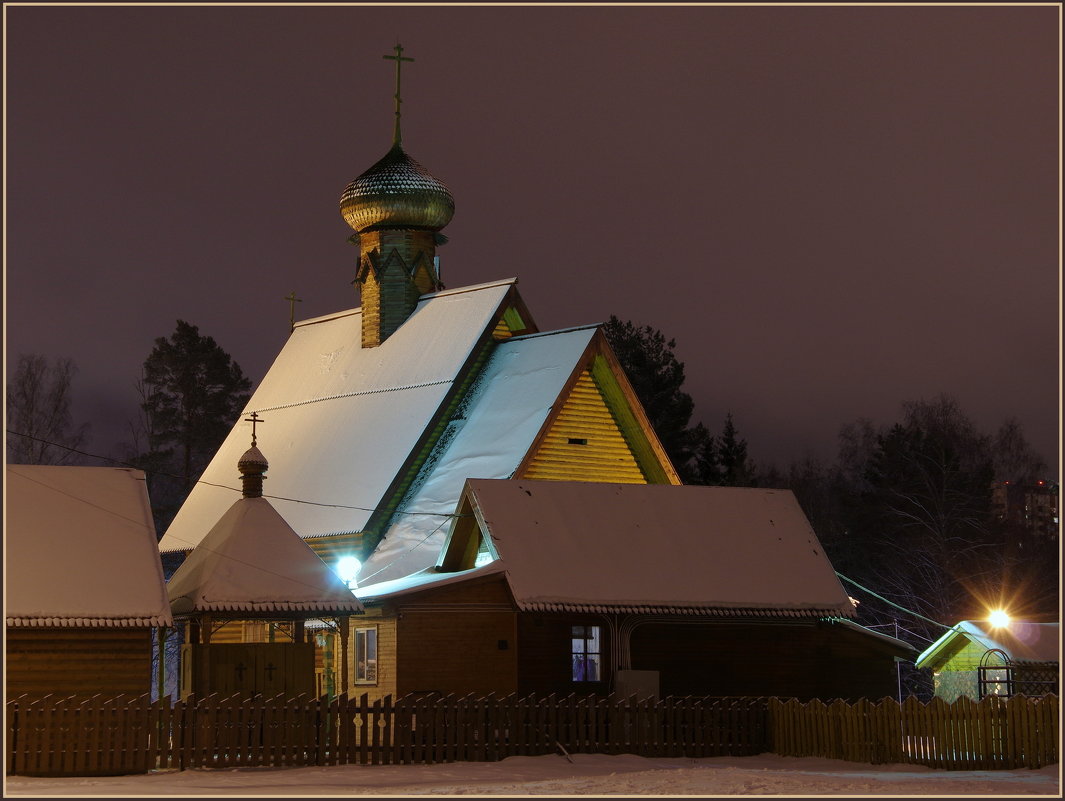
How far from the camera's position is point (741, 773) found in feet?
71.3

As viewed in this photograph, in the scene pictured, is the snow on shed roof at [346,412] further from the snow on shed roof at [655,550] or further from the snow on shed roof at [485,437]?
the snow on shed roof at [655,550]

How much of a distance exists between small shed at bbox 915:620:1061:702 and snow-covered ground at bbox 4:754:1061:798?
10.1 meters

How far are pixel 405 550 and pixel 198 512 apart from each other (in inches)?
369

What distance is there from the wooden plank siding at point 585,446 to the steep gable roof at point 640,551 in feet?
9.58

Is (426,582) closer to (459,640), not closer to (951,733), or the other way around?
(459,640)

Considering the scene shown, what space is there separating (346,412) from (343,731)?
53.7ft

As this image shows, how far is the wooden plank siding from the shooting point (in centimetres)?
3522

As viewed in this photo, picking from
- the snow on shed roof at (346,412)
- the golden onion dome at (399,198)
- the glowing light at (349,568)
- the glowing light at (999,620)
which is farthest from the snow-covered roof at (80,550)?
the glowing light at (999,620)

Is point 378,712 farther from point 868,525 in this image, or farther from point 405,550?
point 868,525

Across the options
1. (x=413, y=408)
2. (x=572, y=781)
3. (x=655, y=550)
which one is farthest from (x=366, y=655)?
(x=572, y=781)

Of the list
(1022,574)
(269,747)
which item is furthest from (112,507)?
(1022,574)

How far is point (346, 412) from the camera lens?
4009 cm

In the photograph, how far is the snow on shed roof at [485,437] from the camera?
3388 cm

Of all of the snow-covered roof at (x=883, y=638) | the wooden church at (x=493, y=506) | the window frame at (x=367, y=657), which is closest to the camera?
the wooden church at (x=493, y=506)
